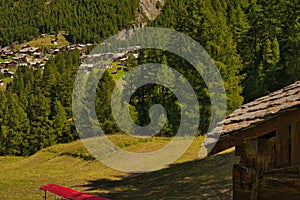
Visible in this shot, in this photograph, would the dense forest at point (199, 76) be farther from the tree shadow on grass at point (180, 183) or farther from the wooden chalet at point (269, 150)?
the wooden chalet at point (269, 150)

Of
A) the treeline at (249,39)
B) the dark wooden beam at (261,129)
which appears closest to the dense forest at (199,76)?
the treeline at (249,39)

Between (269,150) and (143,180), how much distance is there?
18384 mm

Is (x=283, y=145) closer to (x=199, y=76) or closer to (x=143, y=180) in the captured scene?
(x=143, y=180)

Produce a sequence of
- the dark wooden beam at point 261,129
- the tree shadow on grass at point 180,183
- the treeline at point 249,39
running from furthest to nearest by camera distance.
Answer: the treeline at point 249,39
the tree shadow on grass at point 180,183
the dark wooden beam at point 261,129

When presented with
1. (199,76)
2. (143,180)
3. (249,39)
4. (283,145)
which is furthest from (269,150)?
(249,39)

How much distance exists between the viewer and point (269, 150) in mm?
6188

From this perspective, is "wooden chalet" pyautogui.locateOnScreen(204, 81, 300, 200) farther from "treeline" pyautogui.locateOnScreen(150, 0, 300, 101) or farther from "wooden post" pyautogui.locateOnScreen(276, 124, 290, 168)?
"treeline" pyautogui.locateOnScreen(150, 0, 300, 101)

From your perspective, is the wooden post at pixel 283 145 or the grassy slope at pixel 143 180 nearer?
the wooden post at pixel 283 145

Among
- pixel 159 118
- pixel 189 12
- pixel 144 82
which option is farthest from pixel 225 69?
pixel 144 82

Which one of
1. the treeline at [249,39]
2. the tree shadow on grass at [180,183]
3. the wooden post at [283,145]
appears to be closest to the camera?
the wooden post at [283,145]

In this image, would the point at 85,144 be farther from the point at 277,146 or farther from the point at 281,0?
the point at 277,146

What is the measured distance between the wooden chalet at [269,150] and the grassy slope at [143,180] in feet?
34.8

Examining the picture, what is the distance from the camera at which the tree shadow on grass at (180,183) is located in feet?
61.2

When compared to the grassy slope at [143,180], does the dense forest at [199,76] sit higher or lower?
higher
